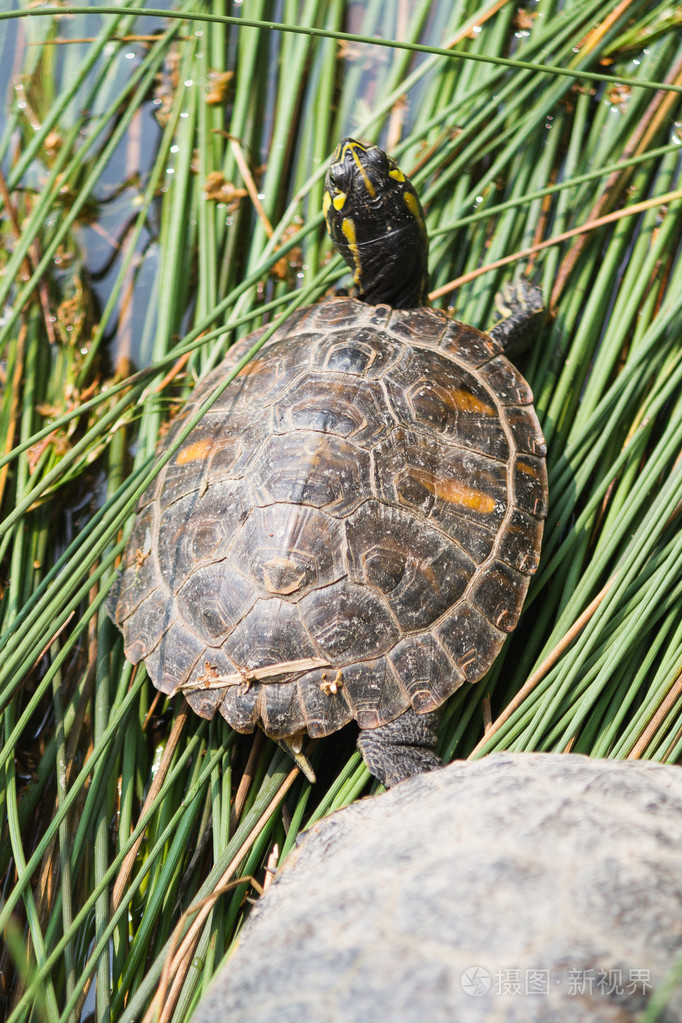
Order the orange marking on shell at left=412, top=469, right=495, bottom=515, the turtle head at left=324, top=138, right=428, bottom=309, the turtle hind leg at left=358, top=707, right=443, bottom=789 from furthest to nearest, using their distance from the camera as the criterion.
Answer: the turtle head at left=324, top=138, right=428, bottom=309
the orange marking on shell at left=412, top=469, right=495, bottom=515
the turtle hind leg at left=358, top=707, right=443, bottom=789

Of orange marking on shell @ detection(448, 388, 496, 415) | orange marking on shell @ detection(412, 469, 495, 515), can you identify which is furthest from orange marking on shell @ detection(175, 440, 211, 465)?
orange marking on shell @ detection(448, 388, 496, 415)

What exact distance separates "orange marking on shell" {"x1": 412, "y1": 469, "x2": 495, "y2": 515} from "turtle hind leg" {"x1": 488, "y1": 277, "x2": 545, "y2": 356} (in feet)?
2.33

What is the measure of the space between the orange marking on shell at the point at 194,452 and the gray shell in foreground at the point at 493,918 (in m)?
1.40

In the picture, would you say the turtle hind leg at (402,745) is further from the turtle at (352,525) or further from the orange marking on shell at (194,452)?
the orange marking on shell at (194,452)

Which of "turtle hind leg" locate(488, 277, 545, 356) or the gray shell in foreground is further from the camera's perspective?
"turtle hind leg" locate(488, 277, 545, 356)

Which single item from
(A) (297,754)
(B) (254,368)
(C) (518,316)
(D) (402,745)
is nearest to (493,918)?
(D) (402,745)

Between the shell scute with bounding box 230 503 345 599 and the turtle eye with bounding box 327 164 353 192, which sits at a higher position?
the turtle eye with bounding box 327 164 353 192

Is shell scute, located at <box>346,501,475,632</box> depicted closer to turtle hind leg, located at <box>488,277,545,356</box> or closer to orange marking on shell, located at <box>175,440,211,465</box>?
orange marking on shell, located at <box>175,440,211,465</box>

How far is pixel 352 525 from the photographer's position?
2152 millimetres

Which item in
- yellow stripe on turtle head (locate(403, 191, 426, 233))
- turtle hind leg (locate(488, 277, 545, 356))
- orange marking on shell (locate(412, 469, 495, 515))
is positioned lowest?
orange marking on shell (locate(412, 469, 495, 515))

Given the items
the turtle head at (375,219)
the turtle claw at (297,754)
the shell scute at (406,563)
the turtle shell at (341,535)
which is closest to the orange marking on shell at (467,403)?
the turtle shell at (341,535)

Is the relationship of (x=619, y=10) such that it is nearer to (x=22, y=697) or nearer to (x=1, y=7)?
(x=1, y=7)

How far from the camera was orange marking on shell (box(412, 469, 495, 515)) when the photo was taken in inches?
89.5

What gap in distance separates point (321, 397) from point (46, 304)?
173 centimetres
